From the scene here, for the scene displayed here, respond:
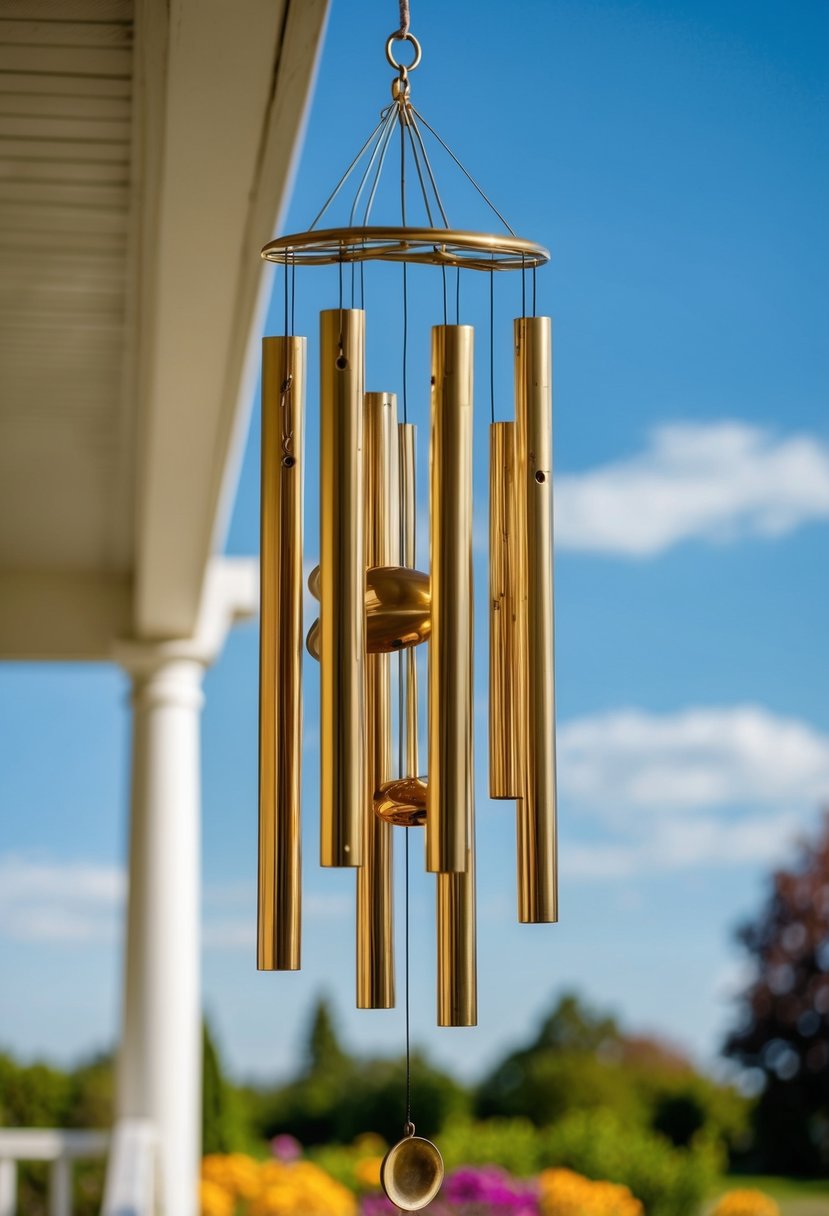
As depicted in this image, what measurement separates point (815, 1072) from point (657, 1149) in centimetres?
318

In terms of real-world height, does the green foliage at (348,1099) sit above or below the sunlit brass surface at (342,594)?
below

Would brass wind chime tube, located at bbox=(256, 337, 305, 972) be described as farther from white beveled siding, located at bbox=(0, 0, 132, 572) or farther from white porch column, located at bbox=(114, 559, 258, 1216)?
white porch column, located at bbox=(114, 559, 258, 1216)

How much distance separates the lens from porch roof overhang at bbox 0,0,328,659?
2.16 m

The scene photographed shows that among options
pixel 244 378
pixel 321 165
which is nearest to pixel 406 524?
pixel 244 378

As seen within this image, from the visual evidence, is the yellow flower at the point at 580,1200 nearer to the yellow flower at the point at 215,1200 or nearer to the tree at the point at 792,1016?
the yellow flower at the point at 215,1200

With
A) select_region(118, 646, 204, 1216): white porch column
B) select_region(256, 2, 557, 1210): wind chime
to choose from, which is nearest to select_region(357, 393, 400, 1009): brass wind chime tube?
select_region(256, 2, 557, 1210): wind chime

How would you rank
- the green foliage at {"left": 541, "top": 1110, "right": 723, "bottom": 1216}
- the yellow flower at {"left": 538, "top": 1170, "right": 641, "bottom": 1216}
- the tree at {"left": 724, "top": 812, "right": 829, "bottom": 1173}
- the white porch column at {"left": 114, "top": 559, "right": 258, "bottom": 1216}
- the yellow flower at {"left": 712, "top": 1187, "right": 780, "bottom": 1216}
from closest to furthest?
1. the white porch column at {"left": 114, "top": 559, "right": 258, "bottom": 1216}
2. the yellow flower at {"left": 538, "top": 1170, "right": 641, "bottom": 1216}
3. the yellow flower at {"left": 712, "top": 1187, "right": 780, "bottom": 1216}
4. the green foliage at {"left": 541, "top": 1110, "right": 723, "bottom": 1216}
5. the tree at {"left": 724, "top": 812, "right": 829, "bottom": 1173}

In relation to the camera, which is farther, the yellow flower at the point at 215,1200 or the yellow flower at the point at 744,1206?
the yellow flower at the point at 744,1206

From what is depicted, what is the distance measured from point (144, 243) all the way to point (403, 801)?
4.41ft

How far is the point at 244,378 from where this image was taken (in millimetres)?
3027

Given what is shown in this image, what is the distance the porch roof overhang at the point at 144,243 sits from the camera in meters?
2.16

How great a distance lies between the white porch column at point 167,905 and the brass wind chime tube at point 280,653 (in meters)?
2.74

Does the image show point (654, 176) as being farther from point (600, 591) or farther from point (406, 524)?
point (406, 524)

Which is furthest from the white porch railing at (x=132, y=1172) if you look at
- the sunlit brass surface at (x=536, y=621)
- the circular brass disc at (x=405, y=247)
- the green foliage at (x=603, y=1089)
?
the green foliage at (x=603, y=1089)
